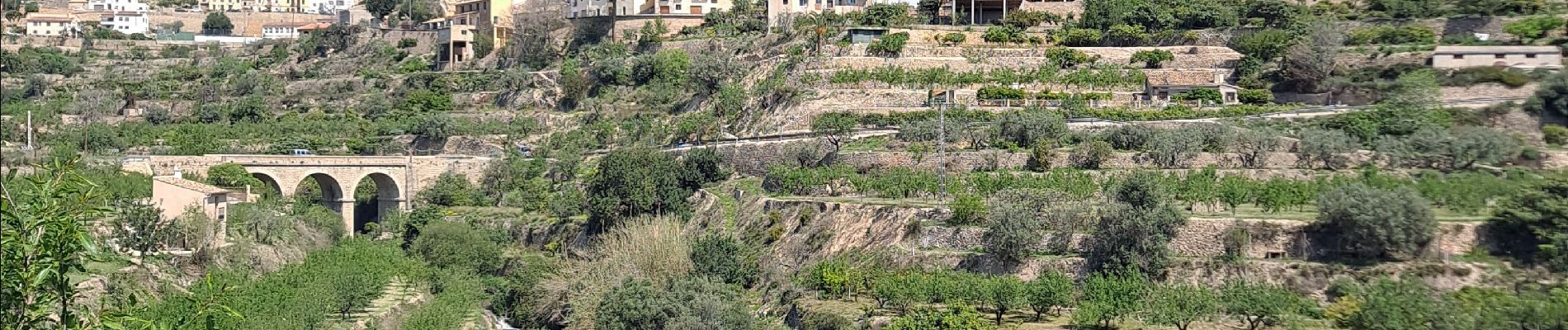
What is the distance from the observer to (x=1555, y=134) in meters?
45.6

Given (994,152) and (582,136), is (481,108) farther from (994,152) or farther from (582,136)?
(994,152)

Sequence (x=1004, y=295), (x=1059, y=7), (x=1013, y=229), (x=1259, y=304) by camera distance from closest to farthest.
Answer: (x=1259, y=304) < (x=1004, y=295) < (x=1013, y=229) < (x=1059, y=7)

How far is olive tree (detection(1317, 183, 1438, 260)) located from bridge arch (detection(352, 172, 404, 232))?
124ft

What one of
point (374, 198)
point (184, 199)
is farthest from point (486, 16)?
point (184, 199)

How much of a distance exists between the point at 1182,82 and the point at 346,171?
30.2 m

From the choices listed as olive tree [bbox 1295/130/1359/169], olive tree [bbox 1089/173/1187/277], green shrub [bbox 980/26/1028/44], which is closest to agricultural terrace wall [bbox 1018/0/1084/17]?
green shrub [bbox 980/26/1028/44]

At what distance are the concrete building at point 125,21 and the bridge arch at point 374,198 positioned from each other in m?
45.6

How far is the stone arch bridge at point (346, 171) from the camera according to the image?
200 feet

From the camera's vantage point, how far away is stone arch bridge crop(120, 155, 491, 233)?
60812 mm

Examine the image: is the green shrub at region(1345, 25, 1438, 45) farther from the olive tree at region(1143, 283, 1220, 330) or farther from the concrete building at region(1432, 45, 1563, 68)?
the olive tree at region(1143, 283, 1220, 330)

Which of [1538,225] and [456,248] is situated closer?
[1538,225]

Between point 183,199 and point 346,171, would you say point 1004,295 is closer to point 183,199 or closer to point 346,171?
point 183,199

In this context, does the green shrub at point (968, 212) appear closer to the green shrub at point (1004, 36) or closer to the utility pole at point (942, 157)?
the utility pole at point (942, 157)

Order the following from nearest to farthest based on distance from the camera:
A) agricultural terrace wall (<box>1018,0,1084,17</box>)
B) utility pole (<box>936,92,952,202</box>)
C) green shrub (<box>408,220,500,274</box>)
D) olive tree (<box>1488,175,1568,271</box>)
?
olive tree (<box>1488,175,1568,271</box>) → utility pole (<box>936,92,952,202</box>) → green shrub (<box>408,220,500,274</box>) → agricultural terrace wall (<box>1018,0,1084,17</box>)
